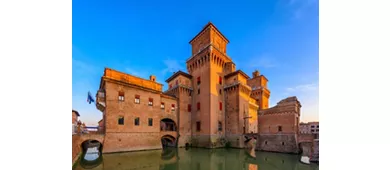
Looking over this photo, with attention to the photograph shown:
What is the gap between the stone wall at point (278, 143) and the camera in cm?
769

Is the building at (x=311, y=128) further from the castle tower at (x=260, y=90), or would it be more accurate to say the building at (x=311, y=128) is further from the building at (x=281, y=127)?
the castle tower at (x=260, y=90)

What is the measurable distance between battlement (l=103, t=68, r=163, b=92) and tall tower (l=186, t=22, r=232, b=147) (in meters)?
2.98

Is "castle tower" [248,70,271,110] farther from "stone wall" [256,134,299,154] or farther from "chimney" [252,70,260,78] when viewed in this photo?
"stone wall" [256,134,299,154]

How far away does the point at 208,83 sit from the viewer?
1059 cm

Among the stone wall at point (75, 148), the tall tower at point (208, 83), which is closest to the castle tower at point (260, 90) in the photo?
the tall tower at point (208, 83)

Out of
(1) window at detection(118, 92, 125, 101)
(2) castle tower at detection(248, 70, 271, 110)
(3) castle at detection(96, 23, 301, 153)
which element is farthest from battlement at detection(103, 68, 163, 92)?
(2) castle tower at detection(248, 70, 271, 110)

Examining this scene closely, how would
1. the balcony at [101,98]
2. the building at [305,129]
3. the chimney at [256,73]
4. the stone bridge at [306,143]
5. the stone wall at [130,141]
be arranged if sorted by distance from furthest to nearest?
1. the chimney at [256,73]
2. the building at [305,129]
3. the balcony at [101,98]
4. the stone wall at [130,141]
5. the stone bridge at [306,143]

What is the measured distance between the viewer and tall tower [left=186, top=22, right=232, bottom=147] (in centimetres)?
1041

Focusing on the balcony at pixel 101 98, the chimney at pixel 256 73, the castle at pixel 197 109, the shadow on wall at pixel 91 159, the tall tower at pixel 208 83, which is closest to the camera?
the shadow on wall at pixel 91 159

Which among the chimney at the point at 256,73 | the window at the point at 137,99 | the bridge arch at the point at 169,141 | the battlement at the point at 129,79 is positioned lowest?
the bridge arch at the point at 169,141

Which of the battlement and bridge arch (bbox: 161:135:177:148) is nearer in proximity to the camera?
the battlement
